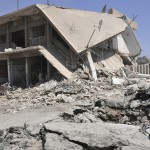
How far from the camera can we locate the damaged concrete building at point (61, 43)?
18.1m

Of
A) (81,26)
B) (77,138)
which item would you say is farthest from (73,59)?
(77,138)

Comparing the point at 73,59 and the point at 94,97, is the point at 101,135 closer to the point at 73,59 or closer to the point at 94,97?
the point at 94,97

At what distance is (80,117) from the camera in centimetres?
984

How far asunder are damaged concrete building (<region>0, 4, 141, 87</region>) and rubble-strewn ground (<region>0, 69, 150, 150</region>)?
120 cm

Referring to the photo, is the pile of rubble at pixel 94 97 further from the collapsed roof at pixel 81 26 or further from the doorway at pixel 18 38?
the doorway at pixel 18 38

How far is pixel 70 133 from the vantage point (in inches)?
304

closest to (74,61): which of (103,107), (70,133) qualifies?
(103,107)

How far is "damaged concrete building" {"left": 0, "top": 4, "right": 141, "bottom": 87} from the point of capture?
18062 mm

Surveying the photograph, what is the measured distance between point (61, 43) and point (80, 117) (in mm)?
9625

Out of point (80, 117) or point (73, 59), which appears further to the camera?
point (73, 59)

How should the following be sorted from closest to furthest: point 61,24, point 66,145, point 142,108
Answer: point 66,145, point 142,108, point 61,24

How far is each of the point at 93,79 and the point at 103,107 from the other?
268 inches

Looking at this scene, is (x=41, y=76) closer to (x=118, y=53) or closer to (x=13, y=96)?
(x=13, y=96)

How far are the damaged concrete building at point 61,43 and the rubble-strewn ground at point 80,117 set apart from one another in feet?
3.94
